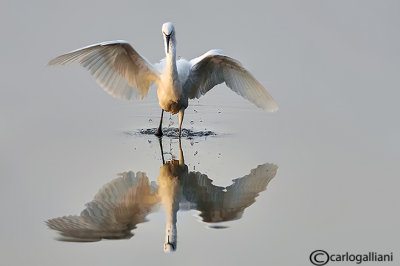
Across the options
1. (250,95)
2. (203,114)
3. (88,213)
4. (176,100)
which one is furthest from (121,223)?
(203,114)

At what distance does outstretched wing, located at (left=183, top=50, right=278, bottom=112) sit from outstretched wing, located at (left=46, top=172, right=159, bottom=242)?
282 cm

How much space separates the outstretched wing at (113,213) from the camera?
27.0 ft

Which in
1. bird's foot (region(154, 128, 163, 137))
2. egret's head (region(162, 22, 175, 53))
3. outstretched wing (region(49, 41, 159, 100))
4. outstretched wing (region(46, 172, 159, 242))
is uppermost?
egret's head (region(162, 22, 175, 53))

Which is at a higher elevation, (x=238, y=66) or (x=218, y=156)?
(x=238, y=66)

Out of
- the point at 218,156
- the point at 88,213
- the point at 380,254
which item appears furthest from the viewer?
the point at 218,156

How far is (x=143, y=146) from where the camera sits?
1166cm

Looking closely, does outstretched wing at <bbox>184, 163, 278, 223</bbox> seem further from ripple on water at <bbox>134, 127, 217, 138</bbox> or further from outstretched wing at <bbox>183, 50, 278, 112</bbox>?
ripple on water at <bbox>134, 127, 217, 138</bbox>

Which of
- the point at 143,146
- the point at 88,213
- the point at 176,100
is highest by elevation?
the point at 176,100

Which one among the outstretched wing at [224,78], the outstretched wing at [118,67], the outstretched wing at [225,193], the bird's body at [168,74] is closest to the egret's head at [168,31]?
the bird's body at [168,74]

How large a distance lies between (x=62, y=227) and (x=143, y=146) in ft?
11.2

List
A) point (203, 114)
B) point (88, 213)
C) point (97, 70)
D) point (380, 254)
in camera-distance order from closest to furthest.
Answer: point (380, 254) → point (88, 213) → point (97, 70) → point (203, 114)

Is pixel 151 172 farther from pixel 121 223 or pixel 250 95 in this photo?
pixel 250 95

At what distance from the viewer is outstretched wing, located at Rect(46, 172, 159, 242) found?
324 inches

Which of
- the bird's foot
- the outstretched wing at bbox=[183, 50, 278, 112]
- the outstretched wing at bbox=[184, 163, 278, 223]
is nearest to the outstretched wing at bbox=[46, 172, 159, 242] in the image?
the outstretched wing at bbox=[184, 163, 278, 223]
